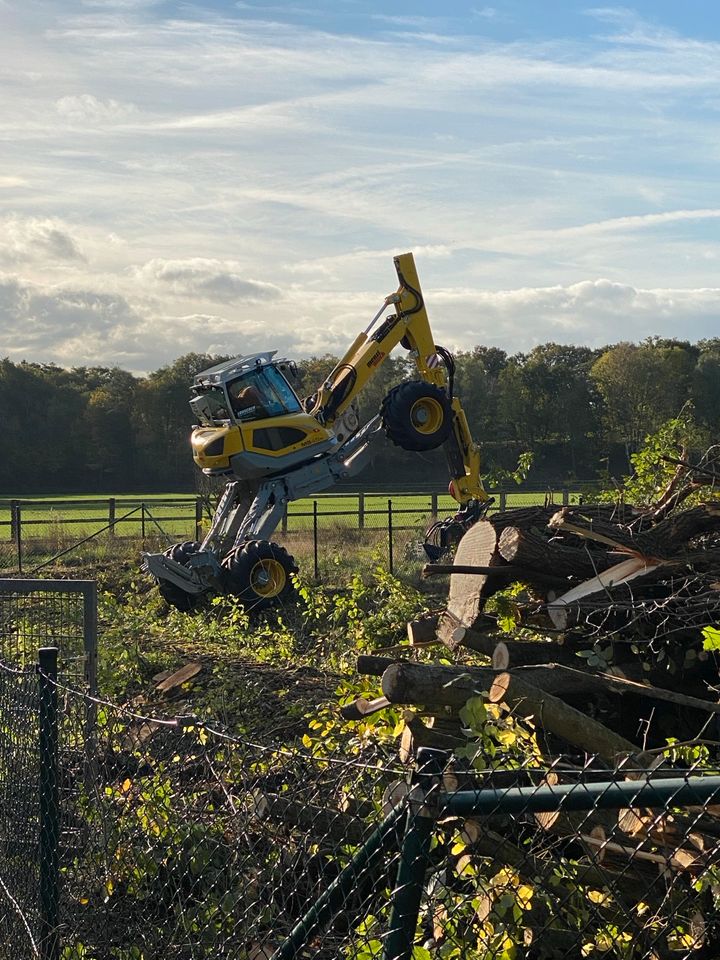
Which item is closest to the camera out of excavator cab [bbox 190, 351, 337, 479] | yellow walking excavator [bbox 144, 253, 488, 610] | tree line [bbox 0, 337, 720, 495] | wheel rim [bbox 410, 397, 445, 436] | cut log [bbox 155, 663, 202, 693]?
cut log [bbox 155, 663, 202, 693]

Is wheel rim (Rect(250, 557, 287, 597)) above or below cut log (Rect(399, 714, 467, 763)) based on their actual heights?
below

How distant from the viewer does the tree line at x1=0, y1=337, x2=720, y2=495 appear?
2534 inches

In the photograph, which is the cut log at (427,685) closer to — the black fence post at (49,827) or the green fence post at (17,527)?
the black fence post at (49,827)

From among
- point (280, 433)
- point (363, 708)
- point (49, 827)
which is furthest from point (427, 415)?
point (49, 827)

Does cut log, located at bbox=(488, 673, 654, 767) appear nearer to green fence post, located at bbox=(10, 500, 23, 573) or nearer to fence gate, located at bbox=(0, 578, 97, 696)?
fence gate, located at bbox=(0, 578, 97, 696)

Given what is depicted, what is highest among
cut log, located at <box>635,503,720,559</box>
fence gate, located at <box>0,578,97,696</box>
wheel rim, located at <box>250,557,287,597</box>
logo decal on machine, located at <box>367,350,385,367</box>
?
logo decal on machine, located at <box>367,350,385,367</box>

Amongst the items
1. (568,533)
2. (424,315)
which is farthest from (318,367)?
(568,533)

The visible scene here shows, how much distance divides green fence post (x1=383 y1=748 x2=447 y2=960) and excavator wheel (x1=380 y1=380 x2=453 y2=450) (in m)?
14.9

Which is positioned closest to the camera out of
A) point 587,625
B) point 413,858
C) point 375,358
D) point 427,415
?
point 413,858

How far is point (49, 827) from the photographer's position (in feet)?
14.8

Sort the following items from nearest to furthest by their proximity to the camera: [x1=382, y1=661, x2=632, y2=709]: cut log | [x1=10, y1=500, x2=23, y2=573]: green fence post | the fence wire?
1. the fence wire
2. [x1=382, y1=661, x2=632, y2=709]: cut log
3. [x1=10, y1=500, x2=23, y2=573]: green fence post

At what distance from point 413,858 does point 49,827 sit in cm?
229

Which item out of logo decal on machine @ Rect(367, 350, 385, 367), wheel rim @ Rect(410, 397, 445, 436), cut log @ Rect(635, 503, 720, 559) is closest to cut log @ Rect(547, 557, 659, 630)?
cut log @ Rect(635, 503, 720, 559)

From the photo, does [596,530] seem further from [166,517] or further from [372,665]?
[166,517]
